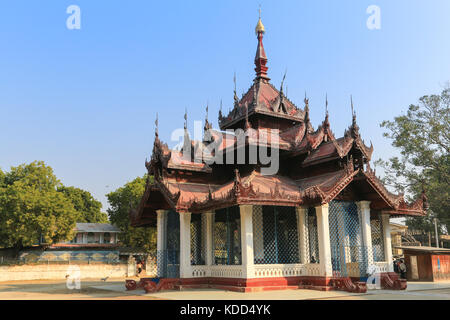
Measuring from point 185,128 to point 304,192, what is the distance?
7165 millimetres

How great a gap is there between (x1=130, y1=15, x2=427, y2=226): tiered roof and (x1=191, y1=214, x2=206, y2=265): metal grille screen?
1.44 m

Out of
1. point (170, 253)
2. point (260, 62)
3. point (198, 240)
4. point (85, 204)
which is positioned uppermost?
point (260, 62)

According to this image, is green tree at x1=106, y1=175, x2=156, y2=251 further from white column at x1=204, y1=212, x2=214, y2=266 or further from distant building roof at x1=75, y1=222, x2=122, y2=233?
white column at x1=204, y1=212, x2=214, y2=266

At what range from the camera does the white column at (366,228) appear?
52.1 feet

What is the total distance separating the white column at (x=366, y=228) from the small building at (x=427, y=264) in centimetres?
776

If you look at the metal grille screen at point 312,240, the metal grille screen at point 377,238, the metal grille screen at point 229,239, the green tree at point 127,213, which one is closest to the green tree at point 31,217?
the green tree at point 127,213

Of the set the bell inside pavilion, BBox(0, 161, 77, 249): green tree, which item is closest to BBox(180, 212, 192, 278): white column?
the bell inside pavilion

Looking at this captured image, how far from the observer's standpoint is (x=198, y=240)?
61.7 feet

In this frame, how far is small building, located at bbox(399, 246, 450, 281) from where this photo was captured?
21719mm

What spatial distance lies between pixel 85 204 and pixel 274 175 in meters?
49.1

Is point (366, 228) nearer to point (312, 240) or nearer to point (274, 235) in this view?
point (312, 240)

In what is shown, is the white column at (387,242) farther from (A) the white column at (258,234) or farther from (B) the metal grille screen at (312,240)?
(A) the white column at (258,234)

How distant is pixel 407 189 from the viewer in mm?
28906

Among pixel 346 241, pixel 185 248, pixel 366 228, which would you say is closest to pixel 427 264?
pixel 366 228
